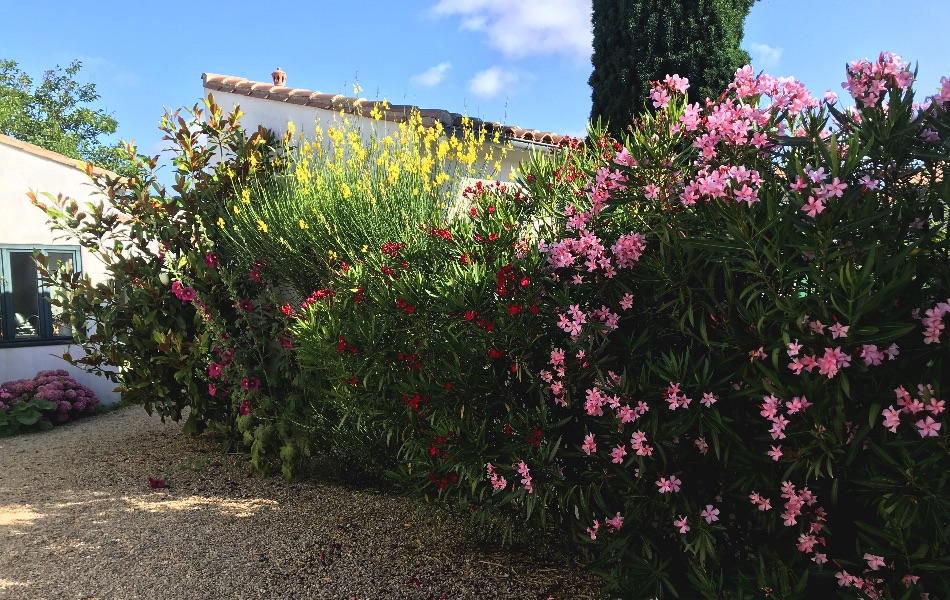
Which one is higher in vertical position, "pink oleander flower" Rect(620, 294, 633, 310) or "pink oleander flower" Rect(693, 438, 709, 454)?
"pink oleander flower" Rect(620, 294, 633, 310)

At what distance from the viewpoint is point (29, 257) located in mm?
10344

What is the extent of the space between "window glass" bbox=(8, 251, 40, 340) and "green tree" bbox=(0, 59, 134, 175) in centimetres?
1886

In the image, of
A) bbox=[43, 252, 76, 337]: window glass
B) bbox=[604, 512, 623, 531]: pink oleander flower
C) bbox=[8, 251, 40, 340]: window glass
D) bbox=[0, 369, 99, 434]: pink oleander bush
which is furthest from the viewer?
bbox=[43, 252, 76, 337]: window glass

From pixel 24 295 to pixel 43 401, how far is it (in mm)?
1831

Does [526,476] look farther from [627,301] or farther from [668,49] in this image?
[668,49]

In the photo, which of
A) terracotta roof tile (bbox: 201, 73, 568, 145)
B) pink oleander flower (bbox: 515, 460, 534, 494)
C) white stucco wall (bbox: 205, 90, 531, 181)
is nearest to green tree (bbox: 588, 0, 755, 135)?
white stucco wall (bbox: 205, 90, 531, 181)

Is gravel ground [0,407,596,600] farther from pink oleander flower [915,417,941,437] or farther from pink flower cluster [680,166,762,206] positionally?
pink flower cluster [680,166,762,206]

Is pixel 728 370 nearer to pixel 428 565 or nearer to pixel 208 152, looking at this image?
pixel 428 565

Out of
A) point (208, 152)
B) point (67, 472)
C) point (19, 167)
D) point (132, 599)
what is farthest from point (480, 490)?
point (19, 167)

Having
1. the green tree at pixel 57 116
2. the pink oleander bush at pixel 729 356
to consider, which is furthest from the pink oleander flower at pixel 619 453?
the green tree at pixel 57 116

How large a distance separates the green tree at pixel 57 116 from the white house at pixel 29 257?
18.7 meters

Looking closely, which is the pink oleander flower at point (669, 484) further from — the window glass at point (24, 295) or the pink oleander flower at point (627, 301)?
the window glass at point (24, 295)

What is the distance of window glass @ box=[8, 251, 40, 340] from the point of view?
404 inches

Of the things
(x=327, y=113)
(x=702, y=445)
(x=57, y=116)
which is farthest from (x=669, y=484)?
(x=57, y=116)
